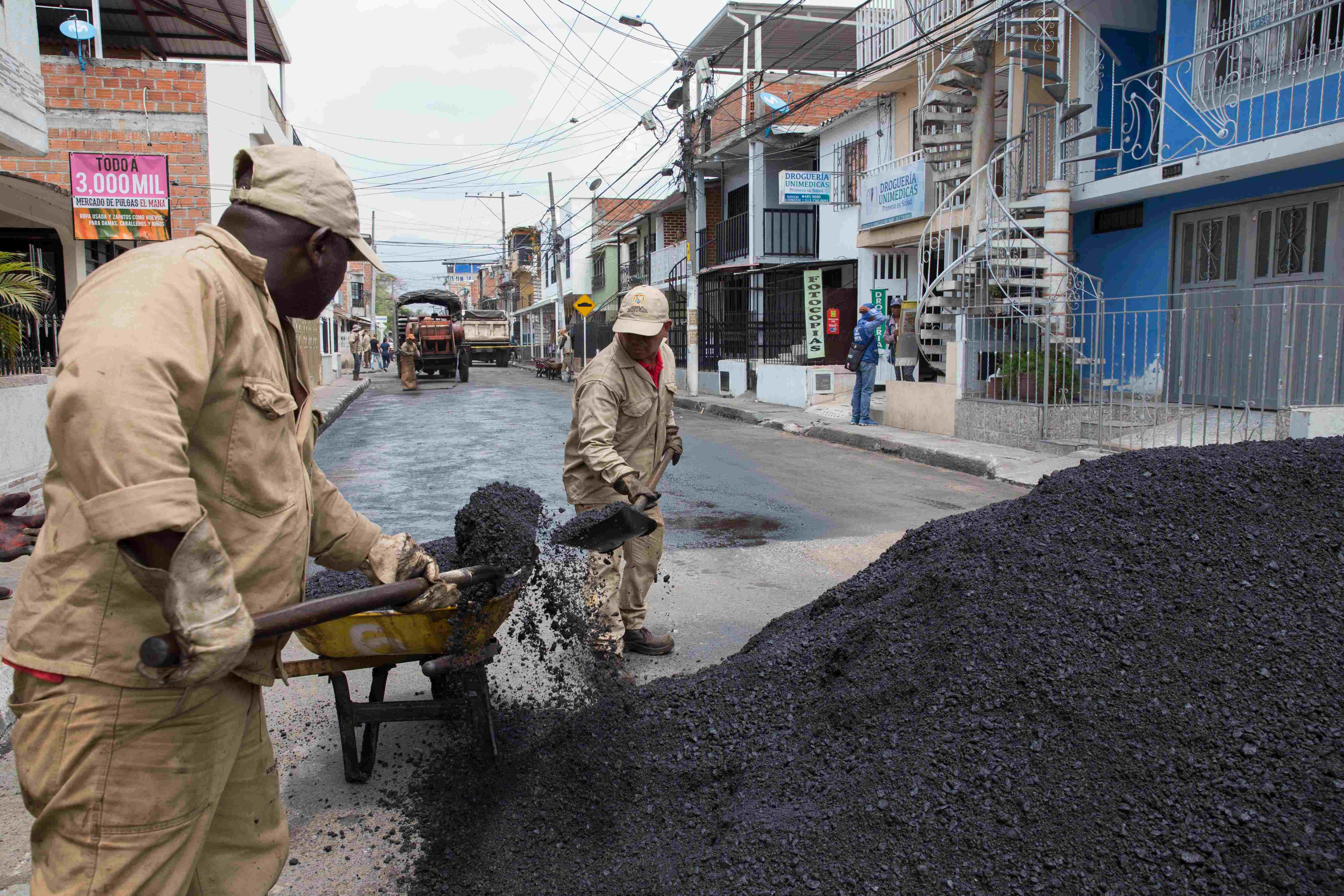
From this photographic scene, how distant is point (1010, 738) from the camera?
272 centimetres

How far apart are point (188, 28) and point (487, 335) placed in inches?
889

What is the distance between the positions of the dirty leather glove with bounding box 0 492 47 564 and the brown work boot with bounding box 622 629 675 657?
8.96 ft

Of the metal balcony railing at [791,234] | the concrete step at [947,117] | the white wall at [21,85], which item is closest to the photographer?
the white wall at [21,85]

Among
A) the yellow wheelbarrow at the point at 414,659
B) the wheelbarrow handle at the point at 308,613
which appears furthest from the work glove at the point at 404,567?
the wheelbarrow handle at the point at 308,613

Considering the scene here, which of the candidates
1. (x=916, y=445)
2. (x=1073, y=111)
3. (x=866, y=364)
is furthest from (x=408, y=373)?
(x=1073, y=111)

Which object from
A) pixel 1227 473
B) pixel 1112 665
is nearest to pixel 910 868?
pixel 1112 665

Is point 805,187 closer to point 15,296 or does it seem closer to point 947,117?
point 947,117

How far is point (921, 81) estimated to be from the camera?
16984mm

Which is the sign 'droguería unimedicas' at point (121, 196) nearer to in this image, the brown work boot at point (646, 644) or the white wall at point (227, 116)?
the white wall at point (227, 116)

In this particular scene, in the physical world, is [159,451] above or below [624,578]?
above

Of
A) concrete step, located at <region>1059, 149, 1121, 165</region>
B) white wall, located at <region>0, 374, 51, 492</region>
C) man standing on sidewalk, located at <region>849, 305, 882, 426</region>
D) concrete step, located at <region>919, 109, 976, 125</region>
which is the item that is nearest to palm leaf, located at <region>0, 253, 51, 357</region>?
white wall, located at <region>0, 374, 51, 492</region>

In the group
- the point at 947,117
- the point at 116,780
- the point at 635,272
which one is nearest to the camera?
the point at 116,780

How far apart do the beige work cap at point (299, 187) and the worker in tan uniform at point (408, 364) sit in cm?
2609

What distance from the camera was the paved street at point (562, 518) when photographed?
319 centimetres
